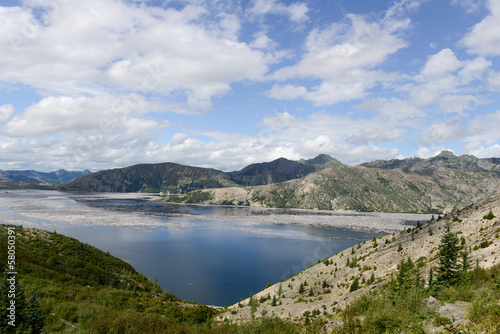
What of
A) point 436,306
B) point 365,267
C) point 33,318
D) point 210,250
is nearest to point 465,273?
point 436,306

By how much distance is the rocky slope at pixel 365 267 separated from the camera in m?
A: 32.5

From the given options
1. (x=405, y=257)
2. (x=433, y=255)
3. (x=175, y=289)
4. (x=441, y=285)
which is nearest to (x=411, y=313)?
(x=441, y=285)

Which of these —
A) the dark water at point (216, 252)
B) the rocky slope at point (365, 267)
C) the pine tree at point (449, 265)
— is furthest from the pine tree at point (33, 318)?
the dark water at point (216, 252)

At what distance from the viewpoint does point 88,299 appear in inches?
1410

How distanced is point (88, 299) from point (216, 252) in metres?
85.5

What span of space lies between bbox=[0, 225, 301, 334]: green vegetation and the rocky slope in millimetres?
6455

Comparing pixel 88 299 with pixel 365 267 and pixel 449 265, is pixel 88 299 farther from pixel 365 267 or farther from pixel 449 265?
pixel 449 265

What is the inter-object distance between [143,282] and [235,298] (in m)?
24.6

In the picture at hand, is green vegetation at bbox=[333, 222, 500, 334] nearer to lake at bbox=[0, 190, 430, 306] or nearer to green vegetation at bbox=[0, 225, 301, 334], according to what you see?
green vegetation at bbox=[0, 225, 301, 334]

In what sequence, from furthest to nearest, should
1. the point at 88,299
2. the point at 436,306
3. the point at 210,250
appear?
the point at 210,250 < the point at 88,299 < the point at 436,306

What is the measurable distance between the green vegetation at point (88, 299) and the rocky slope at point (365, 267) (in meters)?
6.45

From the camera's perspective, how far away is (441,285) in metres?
25.4

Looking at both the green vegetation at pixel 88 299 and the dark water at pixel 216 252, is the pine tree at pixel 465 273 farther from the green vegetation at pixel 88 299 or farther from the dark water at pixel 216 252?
the dark water at pixel 216 252

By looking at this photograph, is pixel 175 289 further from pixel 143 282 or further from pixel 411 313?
pixel 411 313
